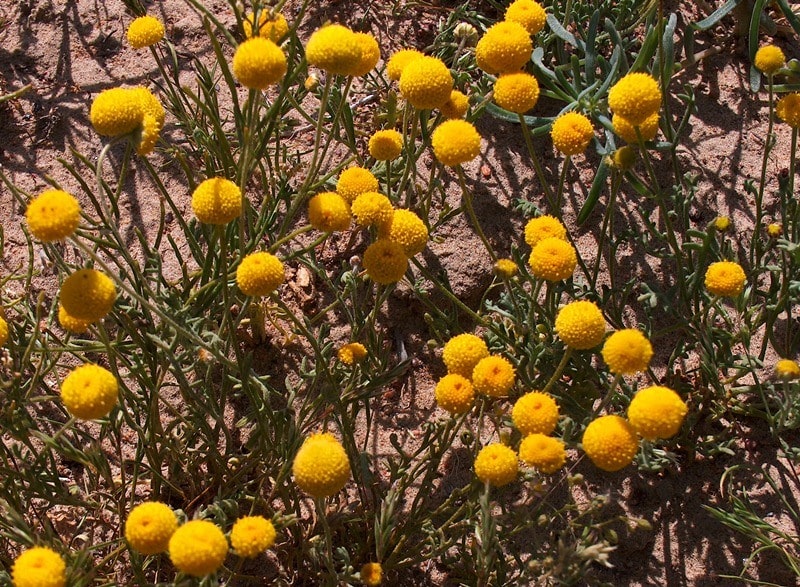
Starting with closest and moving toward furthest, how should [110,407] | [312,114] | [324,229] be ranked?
1. [110,407]
2. [324,229]
3. [312,114]

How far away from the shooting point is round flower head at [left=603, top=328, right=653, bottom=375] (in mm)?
2012

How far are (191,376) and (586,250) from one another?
5.19 feet

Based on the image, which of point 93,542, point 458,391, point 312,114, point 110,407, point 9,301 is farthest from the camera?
point 312,114

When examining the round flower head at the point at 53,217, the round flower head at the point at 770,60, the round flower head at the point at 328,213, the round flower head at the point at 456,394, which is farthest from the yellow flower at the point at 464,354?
the round flower head at the point at 770,60

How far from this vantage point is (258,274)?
2.05 meters

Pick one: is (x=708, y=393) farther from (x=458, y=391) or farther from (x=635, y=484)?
(x=458, y=391)

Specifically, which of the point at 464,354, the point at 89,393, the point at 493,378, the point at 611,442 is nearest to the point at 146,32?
the point at 89,393

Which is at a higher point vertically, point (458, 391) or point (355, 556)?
point (458, 391)

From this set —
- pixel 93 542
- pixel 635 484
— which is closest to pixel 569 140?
pixel 635 484

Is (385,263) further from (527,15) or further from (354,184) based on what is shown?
(527,15)

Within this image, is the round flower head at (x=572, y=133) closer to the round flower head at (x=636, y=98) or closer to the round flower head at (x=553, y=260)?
the round flower head at (x=636, y=98)

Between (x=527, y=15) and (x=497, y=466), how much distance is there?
1464 millimetres

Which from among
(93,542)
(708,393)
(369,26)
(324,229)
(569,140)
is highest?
(369,26)

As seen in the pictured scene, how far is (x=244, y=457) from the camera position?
2500mm
